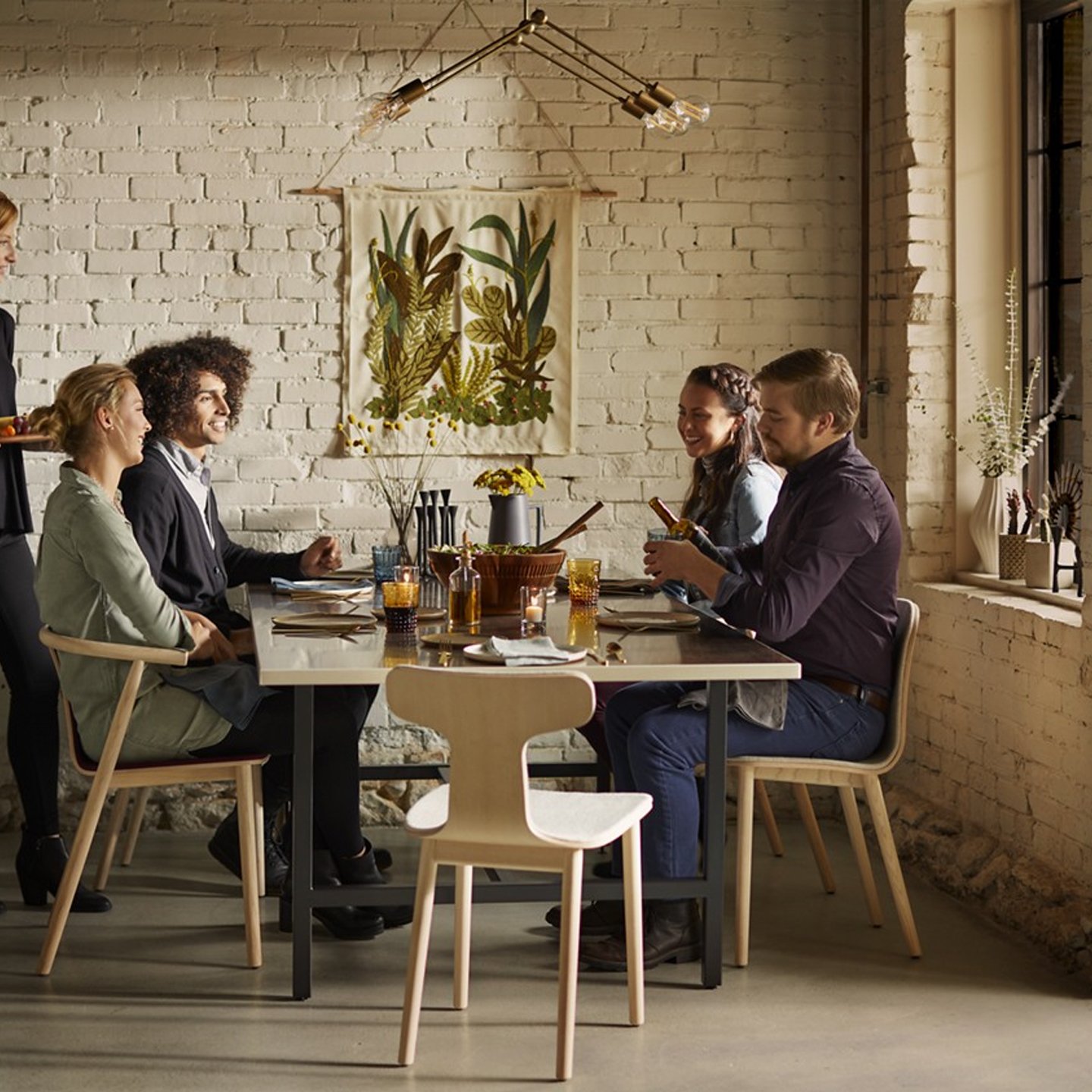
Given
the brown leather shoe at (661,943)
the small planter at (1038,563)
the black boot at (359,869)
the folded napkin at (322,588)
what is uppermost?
the small planter at (1038,563)

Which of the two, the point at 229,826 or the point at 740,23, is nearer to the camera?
the point at 229,826

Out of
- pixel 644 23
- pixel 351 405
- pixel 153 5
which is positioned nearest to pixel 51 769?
pixel 351 405

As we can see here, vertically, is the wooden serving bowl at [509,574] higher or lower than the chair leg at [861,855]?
higher

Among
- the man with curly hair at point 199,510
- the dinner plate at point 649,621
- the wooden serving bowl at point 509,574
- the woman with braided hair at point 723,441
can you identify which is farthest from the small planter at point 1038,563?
the man with curly hair at point 199,510

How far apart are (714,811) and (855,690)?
53 centimetres

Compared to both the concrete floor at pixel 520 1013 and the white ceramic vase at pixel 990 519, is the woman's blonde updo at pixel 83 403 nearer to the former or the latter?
the concrete floor at pixel 520 1013

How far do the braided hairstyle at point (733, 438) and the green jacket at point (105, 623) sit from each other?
5.40ft

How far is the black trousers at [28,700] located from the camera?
176 inches

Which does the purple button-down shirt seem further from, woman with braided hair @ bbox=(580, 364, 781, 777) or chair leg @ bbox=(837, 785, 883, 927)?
woman with braided hair @ bbox=(580, 364, 781, 777)

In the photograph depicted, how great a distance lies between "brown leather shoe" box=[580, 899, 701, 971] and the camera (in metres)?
3.87

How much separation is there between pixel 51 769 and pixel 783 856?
2131 millimetres

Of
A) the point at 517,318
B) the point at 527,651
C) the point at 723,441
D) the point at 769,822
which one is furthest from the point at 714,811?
the point at 517,318

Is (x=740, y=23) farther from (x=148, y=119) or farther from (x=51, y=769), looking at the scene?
(x=51, y=769)

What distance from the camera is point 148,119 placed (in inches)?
208
